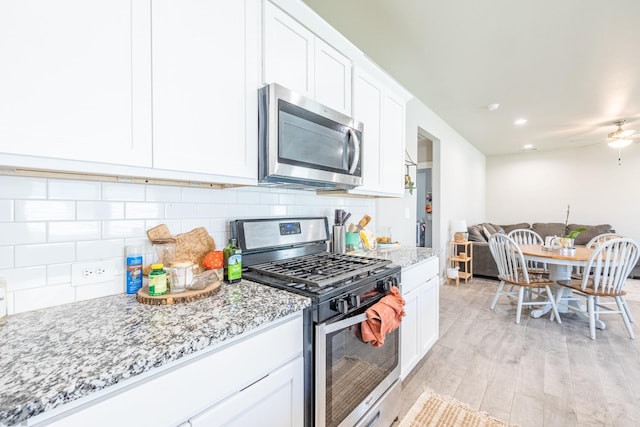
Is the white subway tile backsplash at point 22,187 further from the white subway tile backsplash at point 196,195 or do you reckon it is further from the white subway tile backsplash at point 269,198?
the white subway tile backsplash at point 269,198

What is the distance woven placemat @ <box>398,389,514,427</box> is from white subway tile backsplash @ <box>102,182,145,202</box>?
184 cm

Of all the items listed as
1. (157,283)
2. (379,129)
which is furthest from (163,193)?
(379,129)

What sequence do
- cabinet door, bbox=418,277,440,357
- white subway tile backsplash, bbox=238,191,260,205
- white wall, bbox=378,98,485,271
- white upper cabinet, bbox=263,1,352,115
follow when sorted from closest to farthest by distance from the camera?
1. white upper cabinet, bbox=263,1,352,115
2. white subway tile backsplash, bbox=238,191,260,205
3. cabinet door, bbox=418,277,440,357
4. white wall, bbox=378,98,485,271

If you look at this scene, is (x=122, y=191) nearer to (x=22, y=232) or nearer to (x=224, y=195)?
(x=22, y=232)

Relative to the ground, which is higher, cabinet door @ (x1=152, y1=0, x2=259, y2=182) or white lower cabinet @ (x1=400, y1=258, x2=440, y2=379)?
cabinet door @ (x1=152, y1=0, x2=259, y2=182)

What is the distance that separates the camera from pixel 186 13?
1029 millimetres

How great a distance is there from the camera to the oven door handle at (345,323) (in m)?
1.11

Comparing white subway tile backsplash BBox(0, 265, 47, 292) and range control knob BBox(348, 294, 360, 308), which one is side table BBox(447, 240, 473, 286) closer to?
range control knob BBox(348, 294, 360, 308)

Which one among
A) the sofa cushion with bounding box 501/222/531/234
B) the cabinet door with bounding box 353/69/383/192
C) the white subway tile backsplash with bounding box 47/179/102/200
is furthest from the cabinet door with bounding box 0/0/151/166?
the sofa cushion with bounding box 501/222/531/234

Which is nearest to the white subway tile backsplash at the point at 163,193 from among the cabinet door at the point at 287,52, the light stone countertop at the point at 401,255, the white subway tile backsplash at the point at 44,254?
the white subway tile backsplash at the point at 44,254

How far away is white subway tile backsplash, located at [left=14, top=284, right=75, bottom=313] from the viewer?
0.92 metres

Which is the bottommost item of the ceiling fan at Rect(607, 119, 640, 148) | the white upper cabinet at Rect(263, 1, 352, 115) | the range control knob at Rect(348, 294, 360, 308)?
the range control knob at Rect(348, 294, 360, 308)

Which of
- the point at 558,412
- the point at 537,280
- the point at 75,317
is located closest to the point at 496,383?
the point at 558,412

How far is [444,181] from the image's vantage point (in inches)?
180
